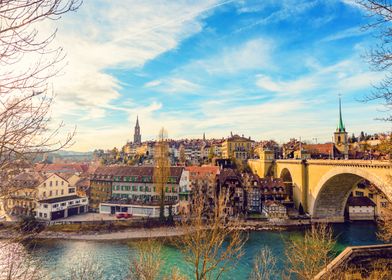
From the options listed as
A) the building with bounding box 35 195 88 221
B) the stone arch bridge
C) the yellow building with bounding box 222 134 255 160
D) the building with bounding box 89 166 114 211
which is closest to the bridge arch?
the stone arch bridge

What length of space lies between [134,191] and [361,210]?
75.7 ft

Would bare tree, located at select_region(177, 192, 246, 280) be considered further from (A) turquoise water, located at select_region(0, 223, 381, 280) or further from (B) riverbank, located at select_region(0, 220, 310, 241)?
(B) riverbank, located at select_region(0, 220, 310, 241)

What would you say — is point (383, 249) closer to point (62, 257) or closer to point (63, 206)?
point (62, 257)

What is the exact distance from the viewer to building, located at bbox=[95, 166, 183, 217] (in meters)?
26.7

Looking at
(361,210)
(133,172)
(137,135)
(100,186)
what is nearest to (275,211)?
(361,210)

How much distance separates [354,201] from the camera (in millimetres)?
28625

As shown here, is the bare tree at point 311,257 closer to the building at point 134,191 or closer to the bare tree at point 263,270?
the bare tree at point 263,270

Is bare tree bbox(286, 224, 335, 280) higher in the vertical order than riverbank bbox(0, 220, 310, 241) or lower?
higher

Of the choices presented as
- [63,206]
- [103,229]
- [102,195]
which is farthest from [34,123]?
[102,195]

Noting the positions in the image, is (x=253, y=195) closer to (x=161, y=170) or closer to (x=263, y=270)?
(x=161, y=170)

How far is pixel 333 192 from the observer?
84.6 ft

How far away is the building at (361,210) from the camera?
27562 millimetres

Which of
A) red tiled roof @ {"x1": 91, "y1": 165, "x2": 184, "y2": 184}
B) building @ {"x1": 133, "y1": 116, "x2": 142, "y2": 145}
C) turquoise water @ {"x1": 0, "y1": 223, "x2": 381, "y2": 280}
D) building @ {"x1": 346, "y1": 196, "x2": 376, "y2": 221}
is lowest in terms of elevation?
turquoise water @ {"x1": 0, "y1": 223, "x2": 381, "y2": 280}

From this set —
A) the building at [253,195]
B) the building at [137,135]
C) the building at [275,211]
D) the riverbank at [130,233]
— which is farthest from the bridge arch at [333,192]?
the building at [137,135]
